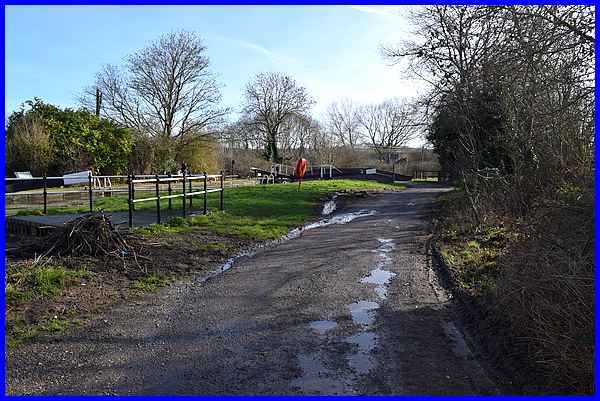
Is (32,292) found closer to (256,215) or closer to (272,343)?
(272,343)

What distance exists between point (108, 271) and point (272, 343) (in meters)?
3.35

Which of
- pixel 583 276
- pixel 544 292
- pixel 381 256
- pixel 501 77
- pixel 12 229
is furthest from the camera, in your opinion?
pixel 12 229

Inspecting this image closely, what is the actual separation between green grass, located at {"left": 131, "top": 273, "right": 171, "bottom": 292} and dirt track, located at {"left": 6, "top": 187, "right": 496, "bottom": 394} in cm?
28

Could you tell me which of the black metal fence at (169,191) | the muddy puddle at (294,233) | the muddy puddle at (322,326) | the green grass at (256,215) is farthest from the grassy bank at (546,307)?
the black metal fence at (169,191)

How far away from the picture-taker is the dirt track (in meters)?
3.69

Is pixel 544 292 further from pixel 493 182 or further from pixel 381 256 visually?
pixel 493 182

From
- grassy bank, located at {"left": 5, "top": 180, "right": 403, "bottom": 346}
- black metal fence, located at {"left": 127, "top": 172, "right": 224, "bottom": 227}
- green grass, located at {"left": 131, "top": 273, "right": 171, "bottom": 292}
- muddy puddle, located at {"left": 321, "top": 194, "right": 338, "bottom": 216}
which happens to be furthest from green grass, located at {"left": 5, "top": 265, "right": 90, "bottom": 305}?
muddy puddle, located at {"left": 321, "top": 194, "right": 338, "bottom": 216}

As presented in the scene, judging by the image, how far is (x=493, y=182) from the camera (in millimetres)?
11102

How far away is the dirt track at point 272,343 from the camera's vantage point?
12.1 ft

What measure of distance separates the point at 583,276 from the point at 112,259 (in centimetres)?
604

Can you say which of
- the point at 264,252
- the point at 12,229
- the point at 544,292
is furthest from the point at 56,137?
the point at 544,292

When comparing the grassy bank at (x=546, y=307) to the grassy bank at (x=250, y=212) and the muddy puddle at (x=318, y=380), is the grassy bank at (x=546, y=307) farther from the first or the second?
the grassy bank at (x=250, y=212)

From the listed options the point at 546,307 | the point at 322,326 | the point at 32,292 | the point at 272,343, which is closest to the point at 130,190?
the point at 32,292

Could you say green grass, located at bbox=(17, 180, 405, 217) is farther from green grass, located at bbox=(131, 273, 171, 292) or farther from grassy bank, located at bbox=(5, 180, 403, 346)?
green grass, located at bbox=(131, 273, 171, 292)
